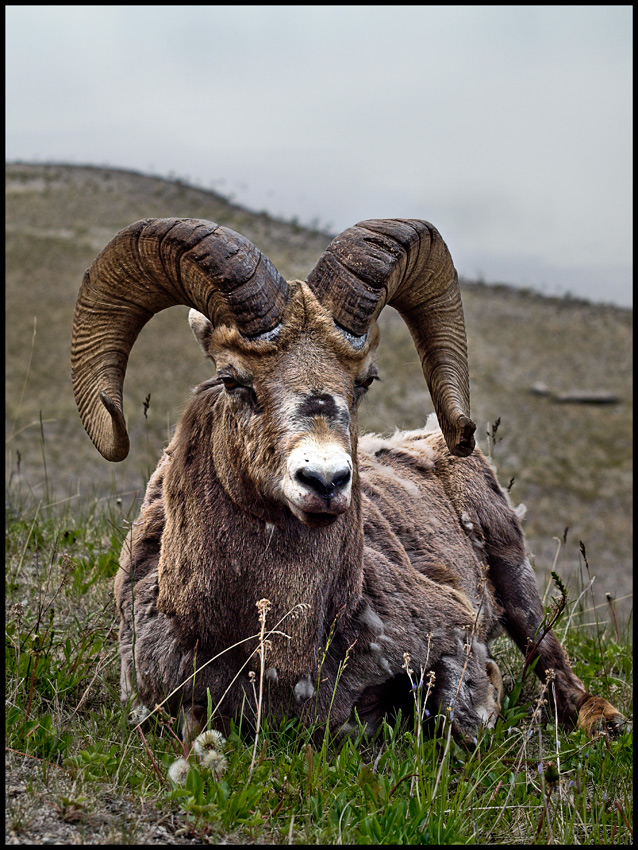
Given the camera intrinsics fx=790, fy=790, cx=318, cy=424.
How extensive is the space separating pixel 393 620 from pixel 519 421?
36217 millimetres

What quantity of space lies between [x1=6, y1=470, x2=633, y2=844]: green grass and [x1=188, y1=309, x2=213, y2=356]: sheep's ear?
4.61 ft

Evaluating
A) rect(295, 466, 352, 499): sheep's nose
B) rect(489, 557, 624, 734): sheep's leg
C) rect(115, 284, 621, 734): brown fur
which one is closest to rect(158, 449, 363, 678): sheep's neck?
rect(115, 284, 621, 734): brown fur

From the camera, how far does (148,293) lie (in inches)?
170

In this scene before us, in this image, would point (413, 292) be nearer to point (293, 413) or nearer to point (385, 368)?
point (293, 413)

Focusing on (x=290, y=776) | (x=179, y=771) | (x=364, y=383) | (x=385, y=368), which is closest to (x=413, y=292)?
(x=364, y=383)

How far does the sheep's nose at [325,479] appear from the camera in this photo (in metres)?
3.29

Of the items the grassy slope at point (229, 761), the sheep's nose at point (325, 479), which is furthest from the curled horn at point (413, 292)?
the sheep's nose at point (325, 479)

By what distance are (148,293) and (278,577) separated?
66.7 inches

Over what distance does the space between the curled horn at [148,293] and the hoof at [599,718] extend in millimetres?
3298

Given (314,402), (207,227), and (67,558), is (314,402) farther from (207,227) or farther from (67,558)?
(67,558)

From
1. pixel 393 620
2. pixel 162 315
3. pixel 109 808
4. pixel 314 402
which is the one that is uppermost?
pixel 162 315

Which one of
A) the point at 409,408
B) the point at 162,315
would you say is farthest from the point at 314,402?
the point at 162,315

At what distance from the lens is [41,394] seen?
32656 mm

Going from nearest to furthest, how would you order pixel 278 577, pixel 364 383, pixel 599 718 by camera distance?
1. pixel 278 577
2. pixel 364 383
3. pixel 599 718
